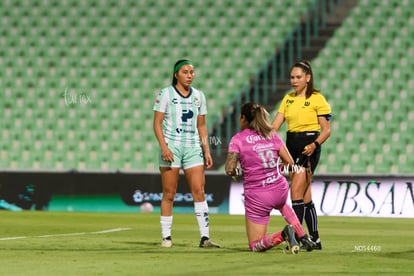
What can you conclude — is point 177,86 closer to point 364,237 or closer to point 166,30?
point 364,237

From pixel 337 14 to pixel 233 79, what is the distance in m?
3.13

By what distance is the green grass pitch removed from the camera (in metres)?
8.00

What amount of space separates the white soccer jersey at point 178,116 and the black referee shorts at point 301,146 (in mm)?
1013

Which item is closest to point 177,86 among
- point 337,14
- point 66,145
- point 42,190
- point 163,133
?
point 163,133

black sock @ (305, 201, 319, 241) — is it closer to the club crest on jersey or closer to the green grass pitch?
the green grass pitch

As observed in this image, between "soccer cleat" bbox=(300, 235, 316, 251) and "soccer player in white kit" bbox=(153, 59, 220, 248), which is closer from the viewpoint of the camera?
"soccer cleat" bbox=(300, 235, 316, 251)

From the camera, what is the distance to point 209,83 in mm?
23281

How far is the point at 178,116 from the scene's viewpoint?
413 inches

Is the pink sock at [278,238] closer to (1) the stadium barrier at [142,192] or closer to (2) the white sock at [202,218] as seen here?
(2) the white sock at [202,218]

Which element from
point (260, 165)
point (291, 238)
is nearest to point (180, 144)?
point (260, 165)

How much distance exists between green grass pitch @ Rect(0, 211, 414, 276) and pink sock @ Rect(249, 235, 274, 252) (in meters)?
0.07

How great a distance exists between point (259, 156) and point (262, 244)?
848 mm

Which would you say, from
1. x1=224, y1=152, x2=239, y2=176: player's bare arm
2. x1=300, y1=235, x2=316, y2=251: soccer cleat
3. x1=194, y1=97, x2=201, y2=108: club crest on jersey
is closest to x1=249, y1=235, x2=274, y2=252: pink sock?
x1=300, y1=235, x2=316, y2=251: soccer cleat

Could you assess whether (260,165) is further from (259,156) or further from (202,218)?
(202,218)
